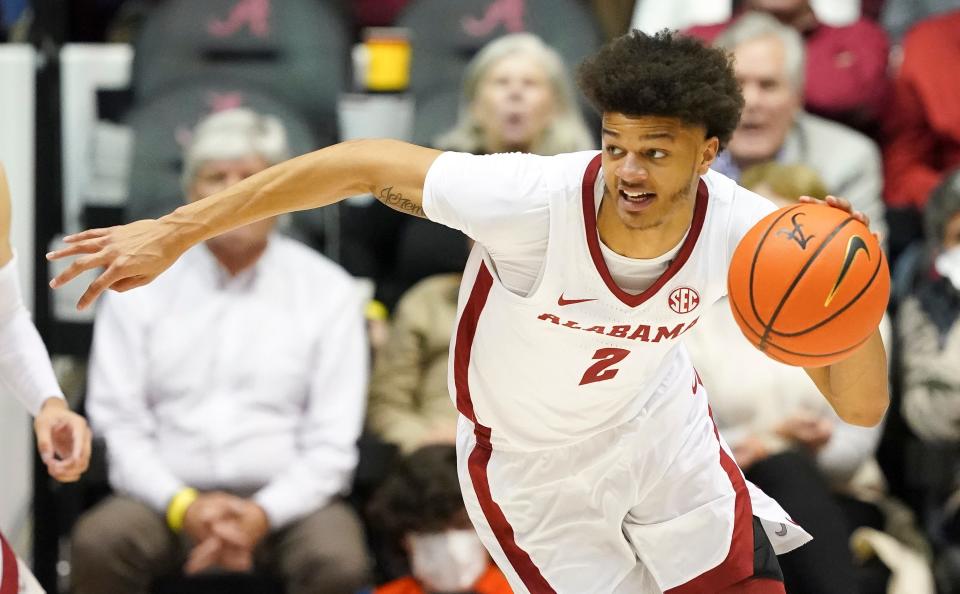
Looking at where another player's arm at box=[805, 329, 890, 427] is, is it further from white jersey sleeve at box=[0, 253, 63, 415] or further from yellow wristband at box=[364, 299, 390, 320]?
yellow wristband at box=[364, 299, 390, 320]

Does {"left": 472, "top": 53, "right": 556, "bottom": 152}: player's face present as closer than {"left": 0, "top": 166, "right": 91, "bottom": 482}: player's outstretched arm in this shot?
No

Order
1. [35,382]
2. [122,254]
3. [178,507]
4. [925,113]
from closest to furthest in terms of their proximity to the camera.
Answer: [122,254], [35,382], [178,507], [925,113]

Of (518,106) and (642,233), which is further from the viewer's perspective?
(518,106)

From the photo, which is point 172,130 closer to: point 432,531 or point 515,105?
point 515,105

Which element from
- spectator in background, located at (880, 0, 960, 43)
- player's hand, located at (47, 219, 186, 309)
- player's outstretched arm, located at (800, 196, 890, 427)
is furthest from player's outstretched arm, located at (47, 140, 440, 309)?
spectator in background, located at (880, 0, 960, 43)

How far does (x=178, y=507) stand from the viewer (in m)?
4.74

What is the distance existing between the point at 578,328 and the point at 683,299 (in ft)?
0.77

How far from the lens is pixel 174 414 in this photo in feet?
16.2

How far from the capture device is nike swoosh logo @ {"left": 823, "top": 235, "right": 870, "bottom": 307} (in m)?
3.03

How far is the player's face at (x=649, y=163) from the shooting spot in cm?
308

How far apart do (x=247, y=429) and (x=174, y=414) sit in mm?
249

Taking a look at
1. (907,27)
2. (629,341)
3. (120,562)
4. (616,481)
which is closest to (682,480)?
(616,481)

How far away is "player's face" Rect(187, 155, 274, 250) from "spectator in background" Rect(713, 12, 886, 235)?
1.72 meters

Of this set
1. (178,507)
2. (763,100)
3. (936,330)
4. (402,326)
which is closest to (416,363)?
(402,326)
